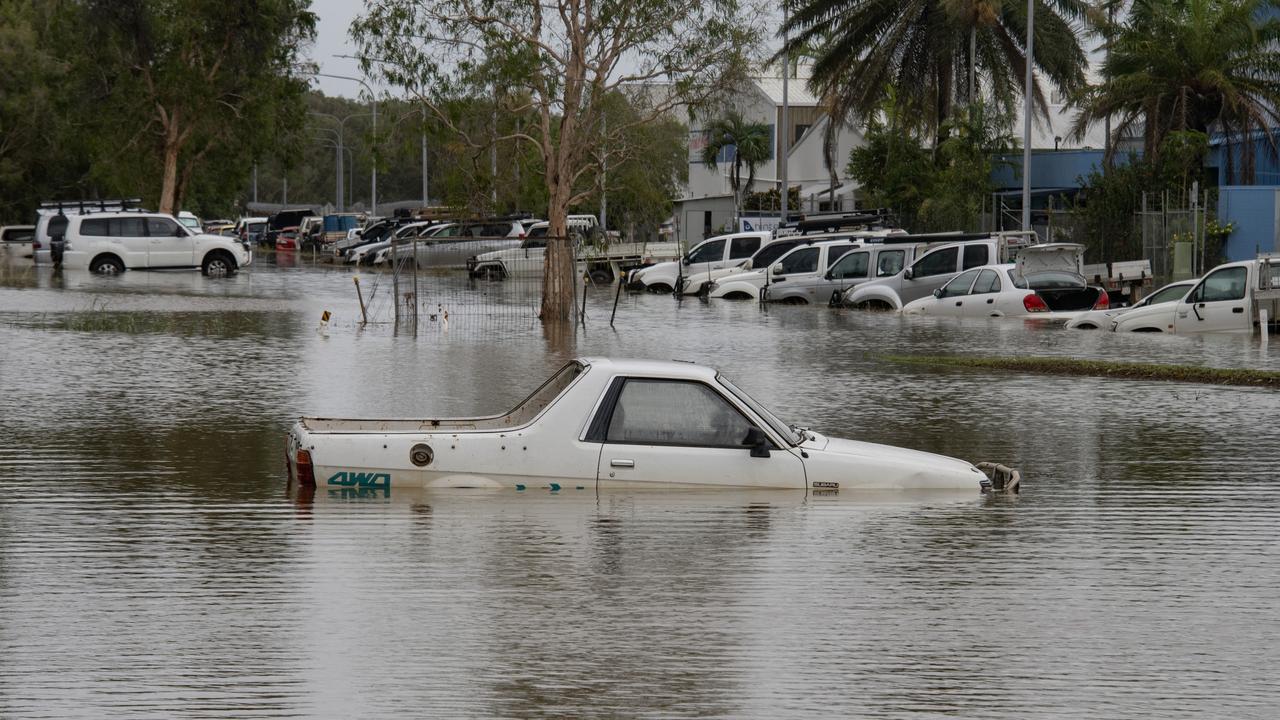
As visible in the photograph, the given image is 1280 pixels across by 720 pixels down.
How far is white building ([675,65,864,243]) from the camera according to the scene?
73.0m

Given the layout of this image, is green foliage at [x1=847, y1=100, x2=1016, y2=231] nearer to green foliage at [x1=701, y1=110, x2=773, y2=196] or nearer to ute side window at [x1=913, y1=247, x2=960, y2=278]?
ute side window at [x1=913, y1=247, x2=960, y2=278]

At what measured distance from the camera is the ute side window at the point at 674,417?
1136 centimetres

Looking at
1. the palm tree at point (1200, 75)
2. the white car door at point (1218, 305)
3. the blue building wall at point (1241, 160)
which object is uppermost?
the palm tree at point (1200, 75)

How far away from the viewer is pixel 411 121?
32625mm

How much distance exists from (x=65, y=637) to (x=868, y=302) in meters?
29.7

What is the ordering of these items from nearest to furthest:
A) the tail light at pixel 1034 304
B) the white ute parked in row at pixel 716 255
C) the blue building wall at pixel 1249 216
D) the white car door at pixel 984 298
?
1. the tail light at pixel 1034 304
2. the white car door at pixel 984 298
3. the blue building wall at pixel 1249 216
4. the white ute parked in row at pixel 716 255

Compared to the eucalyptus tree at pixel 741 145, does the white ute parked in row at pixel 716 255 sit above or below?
below

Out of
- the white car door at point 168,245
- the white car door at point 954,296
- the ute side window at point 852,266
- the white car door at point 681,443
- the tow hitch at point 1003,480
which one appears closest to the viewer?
the white car door at point 681,443

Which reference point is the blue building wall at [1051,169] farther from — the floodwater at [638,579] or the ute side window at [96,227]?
the floodwater at [638,579]

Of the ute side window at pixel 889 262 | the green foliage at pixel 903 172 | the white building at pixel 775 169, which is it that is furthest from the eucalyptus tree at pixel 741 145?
the ute side window at pixel 889 262

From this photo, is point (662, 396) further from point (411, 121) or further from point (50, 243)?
point (50, 243)

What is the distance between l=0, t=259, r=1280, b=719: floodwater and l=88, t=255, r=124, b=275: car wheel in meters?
30.0

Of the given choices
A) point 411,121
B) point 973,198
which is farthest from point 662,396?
point 973,198

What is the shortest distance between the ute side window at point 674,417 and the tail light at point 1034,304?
69.6ft
